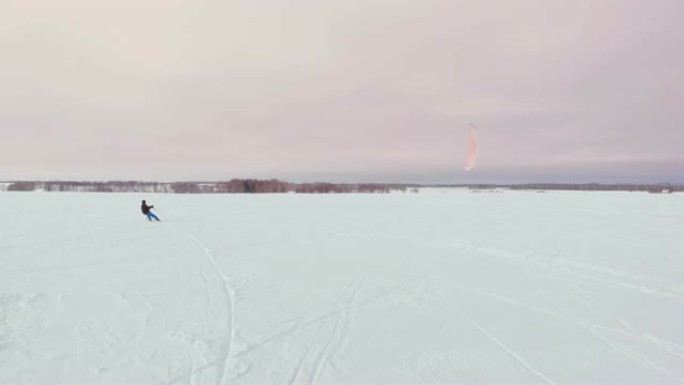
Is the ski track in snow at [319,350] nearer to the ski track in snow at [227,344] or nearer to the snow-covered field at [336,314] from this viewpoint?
the snow-covered field at [336,314]

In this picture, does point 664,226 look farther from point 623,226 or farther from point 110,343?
point 110,343

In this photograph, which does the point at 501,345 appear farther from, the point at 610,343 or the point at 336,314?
the point at 336,314

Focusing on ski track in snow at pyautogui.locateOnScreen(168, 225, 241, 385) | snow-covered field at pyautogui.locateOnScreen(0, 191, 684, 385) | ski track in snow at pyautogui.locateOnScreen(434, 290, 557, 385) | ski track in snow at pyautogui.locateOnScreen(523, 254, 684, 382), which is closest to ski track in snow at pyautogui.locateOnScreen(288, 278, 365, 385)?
snow-covered field at pyautogui.locateOnScreen(0, 191, 684, 385)

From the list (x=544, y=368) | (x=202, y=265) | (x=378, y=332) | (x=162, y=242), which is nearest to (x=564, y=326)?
(x=544, y=368)

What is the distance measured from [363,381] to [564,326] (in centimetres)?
253

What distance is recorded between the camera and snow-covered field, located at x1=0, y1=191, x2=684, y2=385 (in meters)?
3.34

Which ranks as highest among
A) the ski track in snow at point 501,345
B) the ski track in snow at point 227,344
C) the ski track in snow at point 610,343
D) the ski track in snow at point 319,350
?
the ski track in snow at point 227,344

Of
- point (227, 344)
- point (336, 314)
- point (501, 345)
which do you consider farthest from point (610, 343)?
point (227, 344)

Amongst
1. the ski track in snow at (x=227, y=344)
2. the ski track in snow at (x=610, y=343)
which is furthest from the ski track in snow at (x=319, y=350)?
the ski track in snow at (x=610, y=343)

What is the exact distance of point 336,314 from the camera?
4.68 m

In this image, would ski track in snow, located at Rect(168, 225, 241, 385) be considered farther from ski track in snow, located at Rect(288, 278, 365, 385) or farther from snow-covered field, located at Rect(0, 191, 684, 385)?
ski track in snow, located at Rect(288, 278, 365, 385)

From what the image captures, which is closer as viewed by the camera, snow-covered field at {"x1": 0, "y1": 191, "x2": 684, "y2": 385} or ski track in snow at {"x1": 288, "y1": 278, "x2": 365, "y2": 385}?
ski track in snow at {"x1": 288, "y1": 278, "x2": 365, "y2": 385}

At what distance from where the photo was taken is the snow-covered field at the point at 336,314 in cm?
334

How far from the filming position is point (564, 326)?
4398 millimetres
